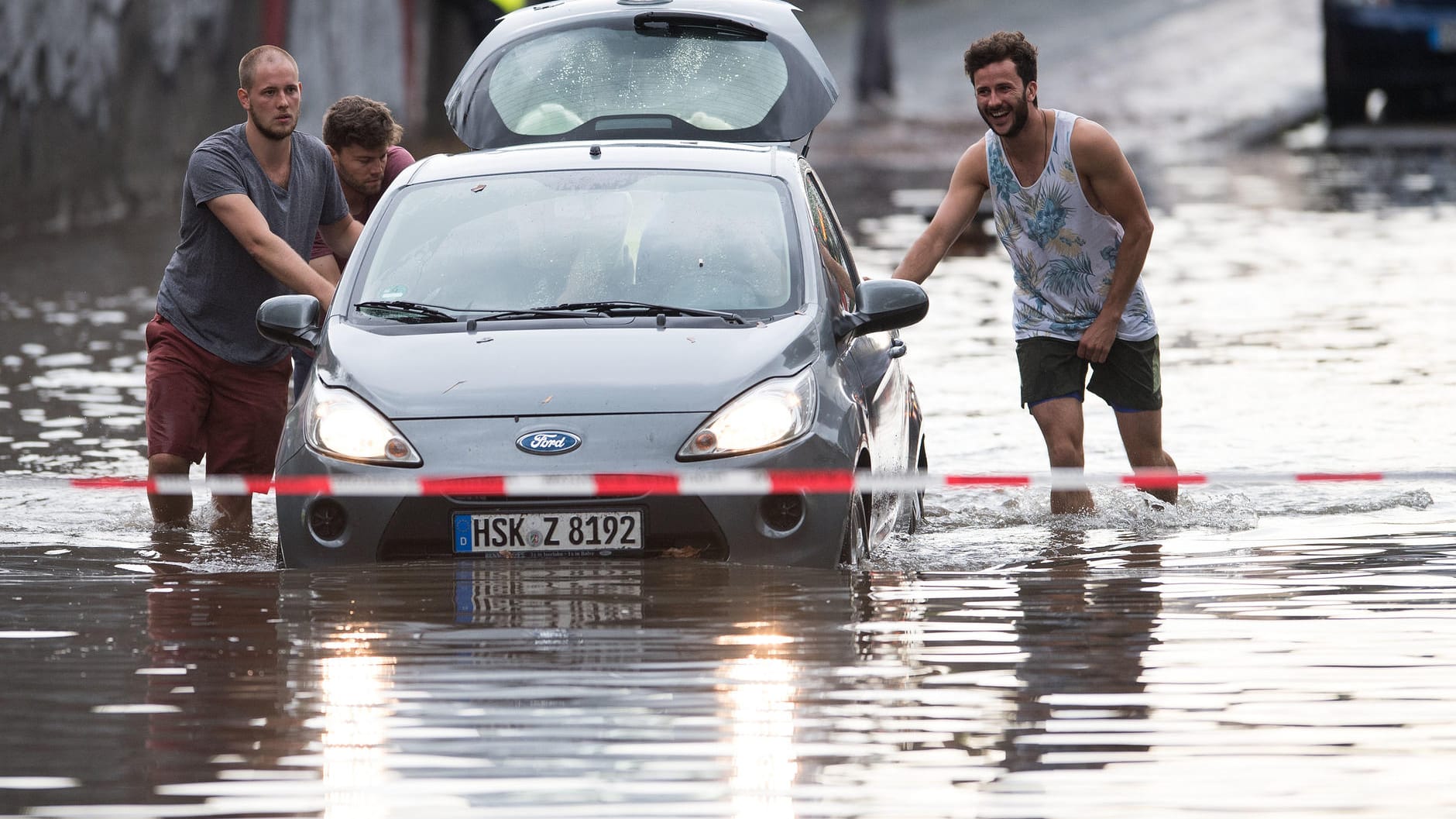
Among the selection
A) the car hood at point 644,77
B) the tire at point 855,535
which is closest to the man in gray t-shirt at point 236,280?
the car hood at point 644,77

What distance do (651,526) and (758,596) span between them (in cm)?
33

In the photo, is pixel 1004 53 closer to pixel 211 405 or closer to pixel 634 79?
pixel 634 79

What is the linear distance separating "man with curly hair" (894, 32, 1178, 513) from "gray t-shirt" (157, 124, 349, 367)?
1.99 meters

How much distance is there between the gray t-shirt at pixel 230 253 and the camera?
8312 millimetres

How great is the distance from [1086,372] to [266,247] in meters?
2.68

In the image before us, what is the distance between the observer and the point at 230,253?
8.38 metres

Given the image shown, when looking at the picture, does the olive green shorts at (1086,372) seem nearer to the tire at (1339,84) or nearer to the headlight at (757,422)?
the headlight at (757,422)

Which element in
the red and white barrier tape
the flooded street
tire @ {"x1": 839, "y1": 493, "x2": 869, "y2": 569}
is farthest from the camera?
tire @ {"x1": 839, "y1": 493, "x2": 869, "y2": 569}

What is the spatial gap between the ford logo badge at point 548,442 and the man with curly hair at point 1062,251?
203cm

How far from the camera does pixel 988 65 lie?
26.6ft

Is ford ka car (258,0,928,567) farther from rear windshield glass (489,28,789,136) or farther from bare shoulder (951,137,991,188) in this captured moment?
rear windshield glass (489,28,789,136)

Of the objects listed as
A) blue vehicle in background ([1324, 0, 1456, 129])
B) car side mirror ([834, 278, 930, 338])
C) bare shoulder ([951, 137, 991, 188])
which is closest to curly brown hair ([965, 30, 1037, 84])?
bare shoulder ([951, 137, 991, 188])

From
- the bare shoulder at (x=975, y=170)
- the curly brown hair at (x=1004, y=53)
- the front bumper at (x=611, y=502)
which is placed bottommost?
the front bumper at (x=611, y=502)

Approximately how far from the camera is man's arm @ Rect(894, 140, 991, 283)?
28.0ft
